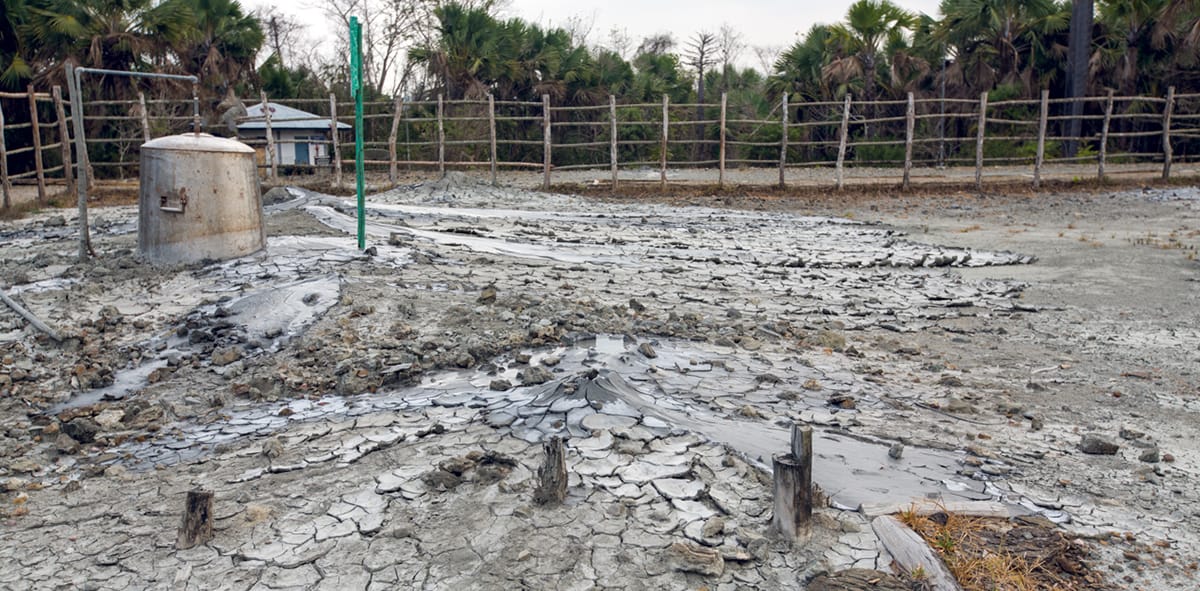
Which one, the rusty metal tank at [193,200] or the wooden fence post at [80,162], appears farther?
the wooden fence post at [80,162]

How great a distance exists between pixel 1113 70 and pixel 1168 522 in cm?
1960

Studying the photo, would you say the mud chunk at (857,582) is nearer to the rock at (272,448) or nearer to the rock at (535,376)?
the rock at (535,376)

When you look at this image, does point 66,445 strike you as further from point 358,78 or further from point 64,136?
point 64,136

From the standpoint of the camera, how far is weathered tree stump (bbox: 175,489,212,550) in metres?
3.20

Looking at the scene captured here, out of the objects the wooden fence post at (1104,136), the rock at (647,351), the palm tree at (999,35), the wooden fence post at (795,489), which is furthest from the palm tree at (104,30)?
the wooden fence post at (795,489)

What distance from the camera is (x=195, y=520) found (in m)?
3.21

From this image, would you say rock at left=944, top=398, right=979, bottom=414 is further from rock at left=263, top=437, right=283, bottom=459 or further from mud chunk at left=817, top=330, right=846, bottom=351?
rock at left=263, top=437, right=283, bottom=459

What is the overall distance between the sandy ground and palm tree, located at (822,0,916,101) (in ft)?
40.7

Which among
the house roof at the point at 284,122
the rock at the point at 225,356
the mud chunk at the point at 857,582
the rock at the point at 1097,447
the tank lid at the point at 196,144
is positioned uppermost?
the house roof at the point at 284,122

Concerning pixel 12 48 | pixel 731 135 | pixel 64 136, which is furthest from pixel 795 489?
pixel 731 135

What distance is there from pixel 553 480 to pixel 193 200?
431cm

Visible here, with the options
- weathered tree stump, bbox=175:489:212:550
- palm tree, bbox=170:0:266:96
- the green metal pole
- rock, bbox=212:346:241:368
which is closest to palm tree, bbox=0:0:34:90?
palm tree, bbox=170:0:266:96

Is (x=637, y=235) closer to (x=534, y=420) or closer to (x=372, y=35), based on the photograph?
(x=534, y=420)

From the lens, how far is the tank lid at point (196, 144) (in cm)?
641
